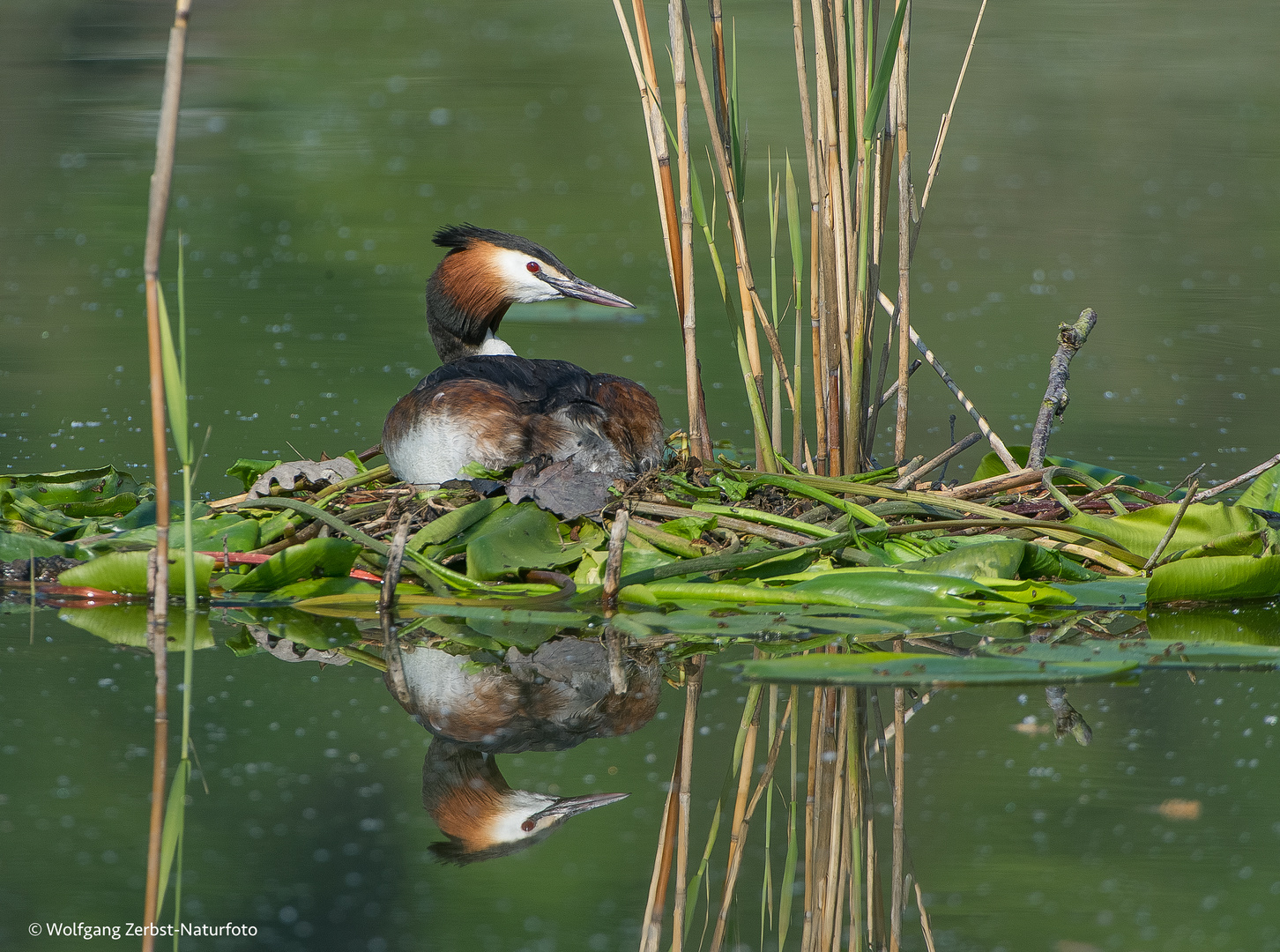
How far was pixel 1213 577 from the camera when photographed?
3717mm

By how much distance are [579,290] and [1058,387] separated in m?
1.46

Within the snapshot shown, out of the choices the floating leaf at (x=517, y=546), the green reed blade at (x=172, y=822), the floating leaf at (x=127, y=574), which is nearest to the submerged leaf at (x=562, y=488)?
the floating leaf at (x=517, y=546)

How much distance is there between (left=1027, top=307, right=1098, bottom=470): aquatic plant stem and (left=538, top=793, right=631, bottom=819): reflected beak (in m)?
1.92

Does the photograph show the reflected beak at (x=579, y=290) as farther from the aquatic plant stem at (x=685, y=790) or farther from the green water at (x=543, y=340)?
the aquatic plant stem at (x=685, y=790)

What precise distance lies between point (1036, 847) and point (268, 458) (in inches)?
125

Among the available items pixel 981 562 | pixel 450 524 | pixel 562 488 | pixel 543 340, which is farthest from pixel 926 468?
pixel 543 340

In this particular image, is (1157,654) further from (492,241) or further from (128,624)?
(492,241)

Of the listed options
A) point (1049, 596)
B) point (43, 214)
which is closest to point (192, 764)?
point (1049, 596)

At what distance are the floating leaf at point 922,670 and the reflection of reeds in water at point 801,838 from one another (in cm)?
3

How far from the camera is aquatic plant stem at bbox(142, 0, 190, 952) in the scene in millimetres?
2816

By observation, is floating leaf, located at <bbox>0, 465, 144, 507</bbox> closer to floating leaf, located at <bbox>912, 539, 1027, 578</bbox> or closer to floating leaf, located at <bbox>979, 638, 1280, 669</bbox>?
floating leaf, located at <bbox>912, 539, 1027, 578</bbox>

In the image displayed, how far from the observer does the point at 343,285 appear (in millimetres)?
8000

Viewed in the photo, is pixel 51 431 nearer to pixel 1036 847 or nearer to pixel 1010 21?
pixel 1036 847

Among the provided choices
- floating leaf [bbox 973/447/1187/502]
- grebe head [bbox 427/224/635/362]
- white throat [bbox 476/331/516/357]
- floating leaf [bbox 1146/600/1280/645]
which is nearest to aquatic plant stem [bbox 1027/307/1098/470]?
floating leaf [bbox 973/447/1187/502]
